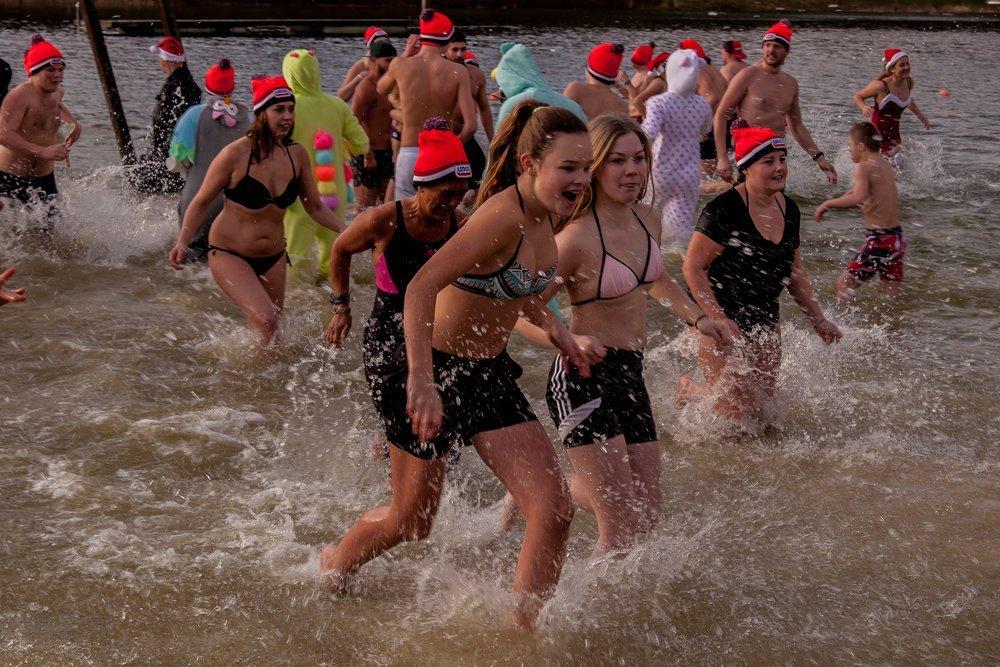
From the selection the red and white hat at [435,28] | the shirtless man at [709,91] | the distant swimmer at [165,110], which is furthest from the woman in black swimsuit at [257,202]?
the shirtless man at [709,91]

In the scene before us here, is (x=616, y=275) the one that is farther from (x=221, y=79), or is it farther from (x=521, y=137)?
(x=221, y=79)

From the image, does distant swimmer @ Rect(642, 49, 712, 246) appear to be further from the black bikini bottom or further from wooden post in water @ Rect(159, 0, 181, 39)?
wooden post in water @ Rect(159, 0, 181, 39)

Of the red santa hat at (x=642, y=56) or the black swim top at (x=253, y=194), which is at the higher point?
the black swim top at (x=253, y=194)

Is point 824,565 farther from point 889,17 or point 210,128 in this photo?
point 889,17

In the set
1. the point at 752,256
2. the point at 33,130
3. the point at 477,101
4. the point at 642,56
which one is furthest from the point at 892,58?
the point at 33,130

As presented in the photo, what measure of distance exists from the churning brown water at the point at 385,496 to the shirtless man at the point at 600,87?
1769 mm

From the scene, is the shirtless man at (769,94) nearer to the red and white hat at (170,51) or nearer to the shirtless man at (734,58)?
the shirtless man at (734,58)

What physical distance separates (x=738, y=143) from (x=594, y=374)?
1.81 metres

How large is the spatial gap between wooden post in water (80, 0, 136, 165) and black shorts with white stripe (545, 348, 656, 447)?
335 inches

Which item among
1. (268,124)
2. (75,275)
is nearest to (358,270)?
(75,275)

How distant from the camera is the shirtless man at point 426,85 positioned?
8211mm

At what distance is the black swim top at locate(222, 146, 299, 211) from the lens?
19.9 feet

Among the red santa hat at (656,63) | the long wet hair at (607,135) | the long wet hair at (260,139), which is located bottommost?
the red santa hat at (656,63)

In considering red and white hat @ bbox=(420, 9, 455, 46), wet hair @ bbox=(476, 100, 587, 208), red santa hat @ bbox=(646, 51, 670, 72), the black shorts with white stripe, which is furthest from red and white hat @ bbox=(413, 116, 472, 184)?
red santa hat @ bbox=(646, 51, 670, 72)
